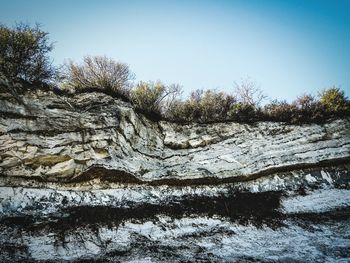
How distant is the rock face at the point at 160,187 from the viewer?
819 cm

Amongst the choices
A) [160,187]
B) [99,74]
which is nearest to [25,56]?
[99,74]

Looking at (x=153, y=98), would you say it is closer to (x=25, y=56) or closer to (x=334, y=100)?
(x=25, y=56)

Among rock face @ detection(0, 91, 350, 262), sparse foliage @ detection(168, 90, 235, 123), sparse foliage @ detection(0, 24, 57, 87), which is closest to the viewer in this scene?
rock face @ detection(0, 91, 350, 262)

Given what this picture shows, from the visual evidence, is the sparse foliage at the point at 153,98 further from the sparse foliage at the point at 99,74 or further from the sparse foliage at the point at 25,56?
the sparse foliage at the point at 25,56

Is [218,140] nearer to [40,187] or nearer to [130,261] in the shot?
[130,261]

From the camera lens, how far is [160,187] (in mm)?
11016

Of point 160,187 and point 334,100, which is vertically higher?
point 334,100

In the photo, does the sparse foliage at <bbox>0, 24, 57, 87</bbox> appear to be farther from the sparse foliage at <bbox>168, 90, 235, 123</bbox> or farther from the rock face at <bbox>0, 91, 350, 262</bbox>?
the sparse foliage at <bbox>168, 90, 235, 123</bbox>

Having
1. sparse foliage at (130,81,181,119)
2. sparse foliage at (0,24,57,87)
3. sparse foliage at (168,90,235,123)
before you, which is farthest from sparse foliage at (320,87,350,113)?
sparse foliage at (0,24,57,87)

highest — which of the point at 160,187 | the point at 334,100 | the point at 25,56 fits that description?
the point at 25,56

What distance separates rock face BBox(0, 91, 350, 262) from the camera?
26.9 ft

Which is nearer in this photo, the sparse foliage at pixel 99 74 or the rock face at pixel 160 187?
the rock face at pixel 160 187

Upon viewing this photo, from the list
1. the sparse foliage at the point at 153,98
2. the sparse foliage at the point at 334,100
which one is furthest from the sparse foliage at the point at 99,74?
the sparse foliage at the point at 334,100

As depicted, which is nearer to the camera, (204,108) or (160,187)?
(160,187)
